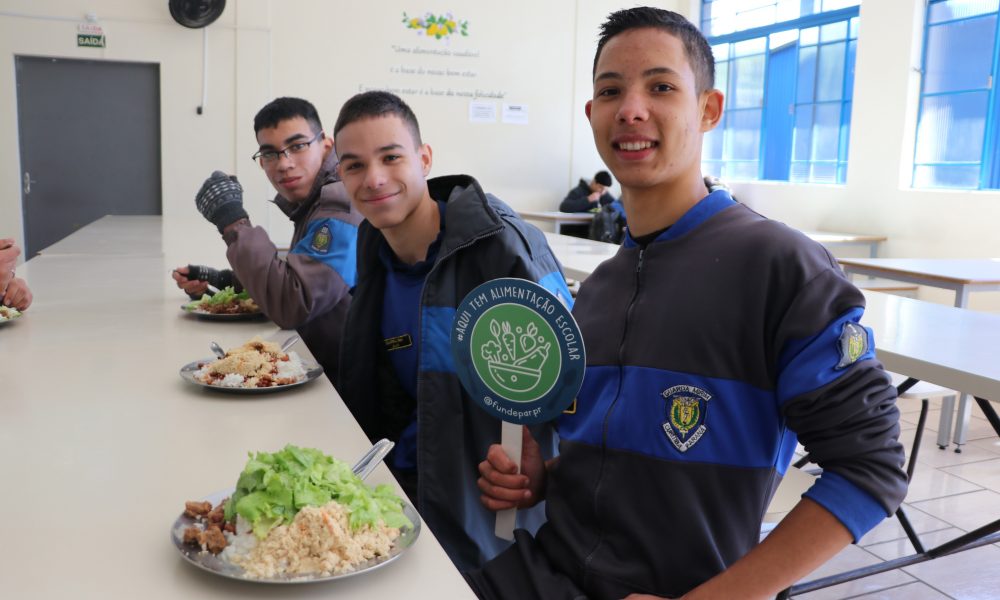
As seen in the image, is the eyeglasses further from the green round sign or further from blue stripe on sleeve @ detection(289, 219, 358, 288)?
the green round sign

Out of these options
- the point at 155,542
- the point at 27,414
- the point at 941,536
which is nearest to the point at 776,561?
the point at 155,542

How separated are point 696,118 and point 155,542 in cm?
89

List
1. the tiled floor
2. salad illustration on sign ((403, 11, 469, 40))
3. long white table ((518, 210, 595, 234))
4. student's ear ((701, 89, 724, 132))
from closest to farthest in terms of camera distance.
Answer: student's ear ((701, 89, 724, 132))
the tiled floor
long white table ((518, 210, 595, 234))
salad illustration on sign ((403, 11, 469, 40))

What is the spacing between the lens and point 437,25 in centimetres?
850

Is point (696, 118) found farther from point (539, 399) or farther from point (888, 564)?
point (888, 564)

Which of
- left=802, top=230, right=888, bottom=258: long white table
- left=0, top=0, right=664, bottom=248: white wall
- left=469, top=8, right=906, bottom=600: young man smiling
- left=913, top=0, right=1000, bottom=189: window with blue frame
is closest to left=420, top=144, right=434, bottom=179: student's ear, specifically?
left=469, top=8, right=906, bottom=600: young man smiling

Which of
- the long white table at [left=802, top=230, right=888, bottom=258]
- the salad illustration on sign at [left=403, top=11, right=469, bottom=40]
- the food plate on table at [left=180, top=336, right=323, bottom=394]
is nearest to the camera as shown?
the food plate on table at [left=180, top=336, right=323, bottom=394]

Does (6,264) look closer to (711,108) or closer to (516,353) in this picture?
(516,353)

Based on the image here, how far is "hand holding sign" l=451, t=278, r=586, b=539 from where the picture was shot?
40.7 inches

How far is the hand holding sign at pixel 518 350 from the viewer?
103 centimetres

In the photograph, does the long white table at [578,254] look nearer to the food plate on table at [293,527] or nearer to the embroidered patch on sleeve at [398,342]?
the embroidered patch on sleeve at [398,342]

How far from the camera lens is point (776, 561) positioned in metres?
0.94

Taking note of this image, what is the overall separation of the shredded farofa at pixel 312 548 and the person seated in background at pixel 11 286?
1.60 metres

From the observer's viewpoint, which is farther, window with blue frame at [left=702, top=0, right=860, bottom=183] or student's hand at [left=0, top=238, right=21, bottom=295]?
window with blue frame at [left=702, top=0, right=860, bottom=183]
